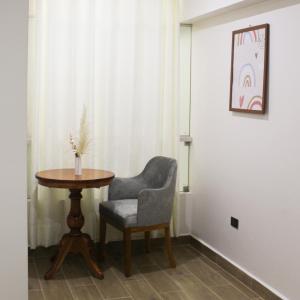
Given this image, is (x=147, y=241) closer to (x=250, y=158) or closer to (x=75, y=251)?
(x=75, y=251)

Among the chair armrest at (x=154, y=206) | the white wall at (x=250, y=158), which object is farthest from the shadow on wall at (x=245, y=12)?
the chair armrest at (x=154, y=206)

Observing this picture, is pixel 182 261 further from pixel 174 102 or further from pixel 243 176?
pixel 174 102

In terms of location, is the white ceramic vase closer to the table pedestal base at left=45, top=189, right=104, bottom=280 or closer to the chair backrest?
the table pedestal base at left=45, top=189, right=104, bottom=280

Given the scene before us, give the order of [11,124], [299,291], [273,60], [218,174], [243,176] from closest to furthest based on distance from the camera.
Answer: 1. [11,124]
2. [299,291]
3. [273,60]
4. [243,176]
5. [218,174]

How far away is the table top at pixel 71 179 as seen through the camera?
3982mm

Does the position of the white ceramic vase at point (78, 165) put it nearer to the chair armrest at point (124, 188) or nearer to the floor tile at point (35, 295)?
the chair armrest at point (124, 188)

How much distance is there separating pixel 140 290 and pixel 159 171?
43.5 inches

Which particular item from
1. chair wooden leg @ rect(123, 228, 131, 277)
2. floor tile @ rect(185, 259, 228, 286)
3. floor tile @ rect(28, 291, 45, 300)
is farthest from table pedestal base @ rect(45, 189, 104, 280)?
floor tile @ rect(185, 259, 228, 286)

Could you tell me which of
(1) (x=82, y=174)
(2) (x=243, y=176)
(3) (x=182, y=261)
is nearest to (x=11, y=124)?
(1) (x=82, y=174)

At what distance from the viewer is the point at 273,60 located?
3.64 m

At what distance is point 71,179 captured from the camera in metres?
4.01

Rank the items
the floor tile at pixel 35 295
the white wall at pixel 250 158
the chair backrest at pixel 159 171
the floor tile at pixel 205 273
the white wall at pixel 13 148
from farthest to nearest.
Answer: the chair backrest at pixel 159 171 → the floor tile at pixel 205 273 → the floor tile at pixel 35 295 → the white wall at pixel 250 158 → the white wall at pixel 13 148

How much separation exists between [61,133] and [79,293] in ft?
4.75

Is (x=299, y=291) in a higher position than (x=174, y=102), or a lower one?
lower
